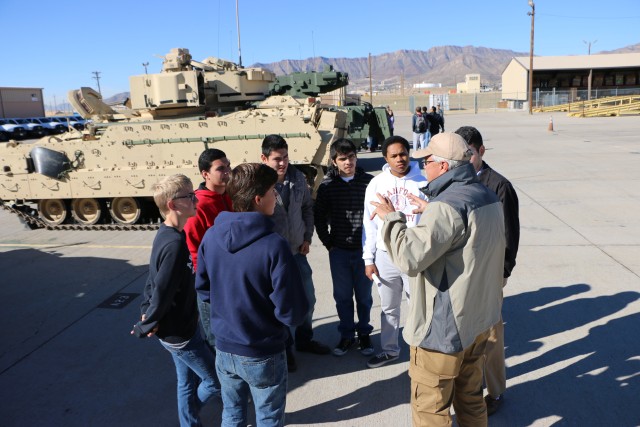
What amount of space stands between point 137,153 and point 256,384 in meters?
8.17

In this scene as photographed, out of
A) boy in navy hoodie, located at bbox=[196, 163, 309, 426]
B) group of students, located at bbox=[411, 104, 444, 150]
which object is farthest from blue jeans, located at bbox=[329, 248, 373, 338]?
group of students, located at bbox=[411, 104, 444, 150]

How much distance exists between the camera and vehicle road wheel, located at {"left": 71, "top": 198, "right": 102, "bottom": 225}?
10422mm

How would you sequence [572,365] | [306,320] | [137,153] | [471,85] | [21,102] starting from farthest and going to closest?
1. [471,85]
2. [21,102]
3. [137,153]
4. [306,320]
5. [572,365]

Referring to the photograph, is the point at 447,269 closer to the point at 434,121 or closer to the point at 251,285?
the point at 251,285

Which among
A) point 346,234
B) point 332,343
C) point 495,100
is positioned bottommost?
point 332,343

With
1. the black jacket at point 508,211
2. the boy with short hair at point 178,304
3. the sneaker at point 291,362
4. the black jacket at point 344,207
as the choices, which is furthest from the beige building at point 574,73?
the boy with short hair at point 178,304

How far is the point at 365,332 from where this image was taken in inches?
184

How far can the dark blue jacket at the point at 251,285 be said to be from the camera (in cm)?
256

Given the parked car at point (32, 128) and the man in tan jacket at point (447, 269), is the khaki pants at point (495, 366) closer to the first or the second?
the man in tan jacket at point (447, 269)

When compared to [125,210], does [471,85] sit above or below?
above

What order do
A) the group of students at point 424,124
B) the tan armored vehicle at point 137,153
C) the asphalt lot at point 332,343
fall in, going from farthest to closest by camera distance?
1. the group of students at point 424,124
2. the tan armored vehicle at point 137,153
3. the asphalt lot at point 332,343

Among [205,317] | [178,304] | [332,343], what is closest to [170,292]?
[178,304]

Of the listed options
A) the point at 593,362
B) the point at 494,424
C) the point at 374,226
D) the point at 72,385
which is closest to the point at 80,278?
the point at 72,385

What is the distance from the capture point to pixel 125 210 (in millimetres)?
10484
